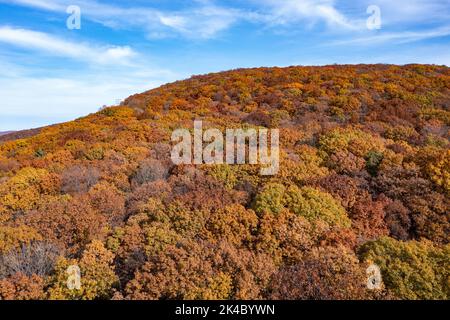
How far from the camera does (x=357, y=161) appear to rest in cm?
1362

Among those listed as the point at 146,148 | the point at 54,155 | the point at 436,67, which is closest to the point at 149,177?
the point at 146,148

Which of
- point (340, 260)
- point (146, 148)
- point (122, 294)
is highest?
point (146, 148)

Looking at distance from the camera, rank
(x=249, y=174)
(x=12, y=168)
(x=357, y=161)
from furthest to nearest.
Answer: (x=12, y=168), (x=357, y=161), (x=249, y=174)

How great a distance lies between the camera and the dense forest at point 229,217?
7.61 m

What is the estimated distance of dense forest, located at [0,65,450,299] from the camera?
25.0 feet

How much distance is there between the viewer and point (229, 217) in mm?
9594

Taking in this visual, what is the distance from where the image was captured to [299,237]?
29.7 ft

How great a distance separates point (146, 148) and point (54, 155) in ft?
12.5

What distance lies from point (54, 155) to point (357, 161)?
1215 centimetres

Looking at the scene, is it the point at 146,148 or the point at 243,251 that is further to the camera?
the point at 146,148
